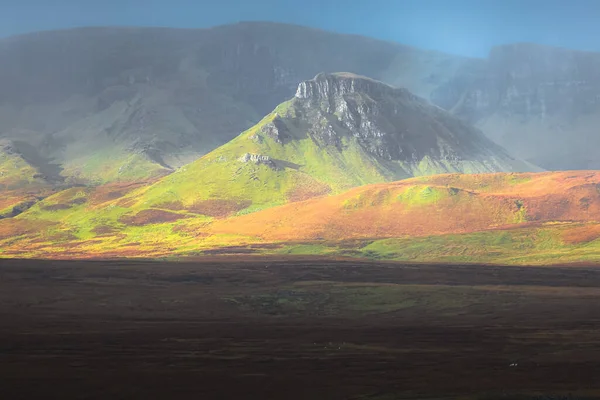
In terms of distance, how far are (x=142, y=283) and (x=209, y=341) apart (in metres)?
55.5

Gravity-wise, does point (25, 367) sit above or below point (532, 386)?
above

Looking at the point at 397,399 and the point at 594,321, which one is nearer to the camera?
the point at 397,399

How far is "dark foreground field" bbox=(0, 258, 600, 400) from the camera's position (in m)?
62.0

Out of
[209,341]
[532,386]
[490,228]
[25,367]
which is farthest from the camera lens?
[490,228]

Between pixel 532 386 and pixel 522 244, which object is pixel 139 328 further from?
pixel 522 244

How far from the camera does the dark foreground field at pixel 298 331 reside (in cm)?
6197

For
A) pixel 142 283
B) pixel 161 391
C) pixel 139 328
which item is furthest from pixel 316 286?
pixel 161 391

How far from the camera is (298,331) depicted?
9244 cm

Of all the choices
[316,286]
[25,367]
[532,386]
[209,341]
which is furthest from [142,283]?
[532,386]

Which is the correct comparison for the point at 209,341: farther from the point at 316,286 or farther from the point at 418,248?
the point at 418,248

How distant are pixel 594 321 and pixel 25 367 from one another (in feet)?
207

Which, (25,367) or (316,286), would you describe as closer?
(25,367)

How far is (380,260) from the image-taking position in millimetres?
177750

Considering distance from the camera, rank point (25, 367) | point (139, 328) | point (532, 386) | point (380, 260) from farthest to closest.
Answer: point (380, 260) < point (139, 328) < point (25, 367) < point (532, 386)
